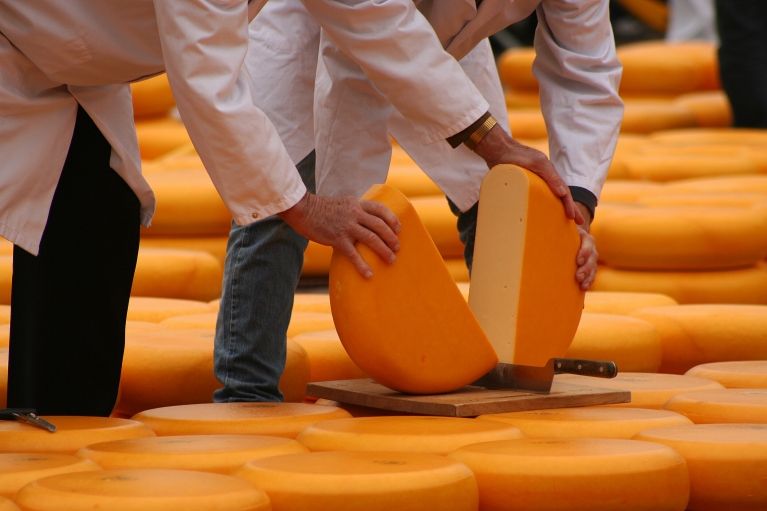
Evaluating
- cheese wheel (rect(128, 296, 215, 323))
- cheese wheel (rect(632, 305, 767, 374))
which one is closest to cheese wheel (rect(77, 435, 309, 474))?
cheese wheel (rect(128, 296, 215, 323))

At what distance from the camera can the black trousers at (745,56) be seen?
6.07 m

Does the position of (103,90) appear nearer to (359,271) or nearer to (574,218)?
(359,271)

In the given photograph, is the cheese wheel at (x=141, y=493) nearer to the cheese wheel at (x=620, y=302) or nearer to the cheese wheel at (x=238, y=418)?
the cheese wheel at (x=238, y=418)

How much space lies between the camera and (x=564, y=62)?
2047 millimetres

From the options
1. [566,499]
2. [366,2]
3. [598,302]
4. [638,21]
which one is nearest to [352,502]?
[566,499]

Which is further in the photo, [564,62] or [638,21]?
[638,21]

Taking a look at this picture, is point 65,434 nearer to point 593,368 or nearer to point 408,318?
point 408,318

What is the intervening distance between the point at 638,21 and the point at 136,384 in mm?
11566

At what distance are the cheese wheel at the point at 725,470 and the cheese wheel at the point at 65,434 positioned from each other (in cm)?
78

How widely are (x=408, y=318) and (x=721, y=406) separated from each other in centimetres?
52

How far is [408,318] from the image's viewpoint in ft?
5.50

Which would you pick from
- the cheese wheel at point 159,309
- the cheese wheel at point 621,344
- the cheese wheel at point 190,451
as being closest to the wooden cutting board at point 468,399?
the cheese wheel at point 190,451

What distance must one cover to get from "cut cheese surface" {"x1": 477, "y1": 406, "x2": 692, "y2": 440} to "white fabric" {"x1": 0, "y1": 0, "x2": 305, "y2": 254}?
492 mm

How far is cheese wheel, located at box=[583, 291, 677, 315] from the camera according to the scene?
2664mm
